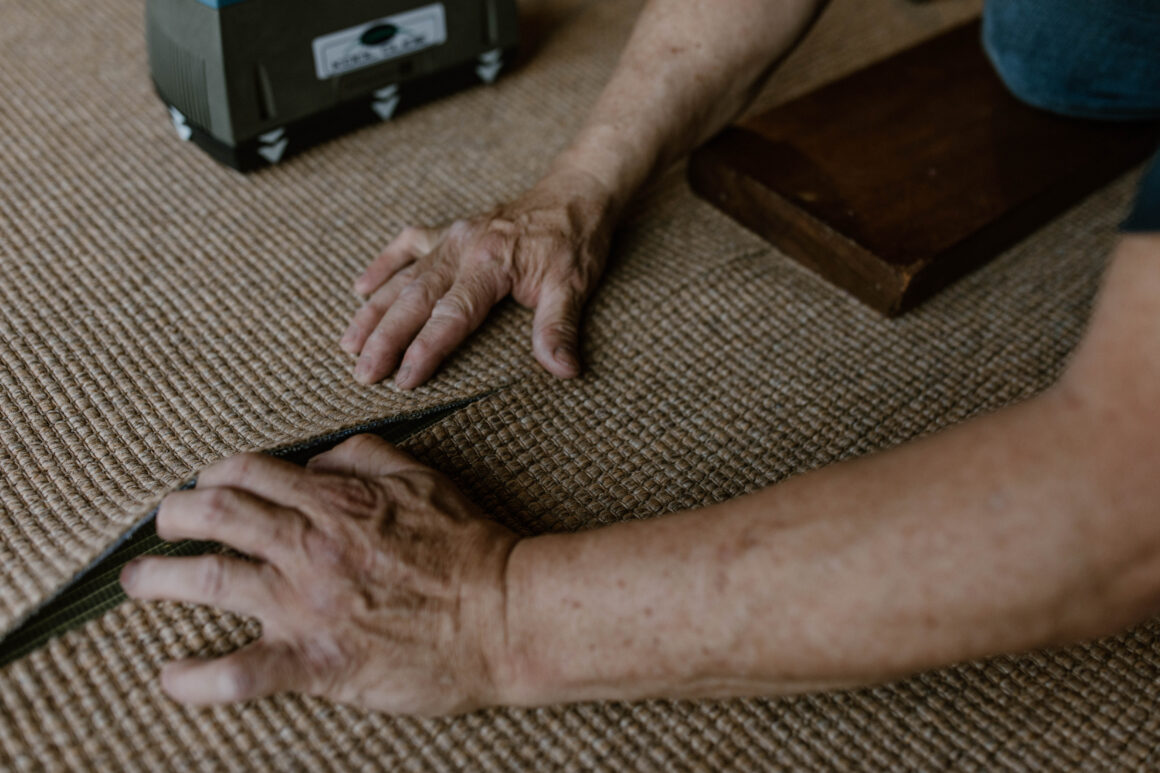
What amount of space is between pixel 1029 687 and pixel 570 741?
14.4 inches

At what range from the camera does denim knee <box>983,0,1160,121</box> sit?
1156 millimetres

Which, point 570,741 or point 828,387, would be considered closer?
point 570,741

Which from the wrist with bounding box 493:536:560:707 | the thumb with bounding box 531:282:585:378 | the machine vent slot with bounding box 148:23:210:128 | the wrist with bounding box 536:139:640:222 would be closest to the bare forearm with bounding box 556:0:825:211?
the wrist with bounding box 536:139:640:222

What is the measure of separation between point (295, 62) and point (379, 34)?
126 millimetres

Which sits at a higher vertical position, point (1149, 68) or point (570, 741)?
point (1149, 68)

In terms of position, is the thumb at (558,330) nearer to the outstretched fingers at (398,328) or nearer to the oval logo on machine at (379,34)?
the outstretched fingers at (398,328)

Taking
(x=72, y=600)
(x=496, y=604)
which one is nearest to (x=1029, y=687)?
(x=496, y=604)

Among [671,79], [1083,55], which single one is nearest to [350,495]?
[671,79]

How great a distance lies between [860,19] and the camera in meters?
1.61

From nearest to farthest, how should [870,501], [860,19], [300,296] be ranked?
1. [870,501]
2. [300,296]
3. [860,19]

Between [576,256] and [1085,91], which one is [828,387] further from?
[1085,91]

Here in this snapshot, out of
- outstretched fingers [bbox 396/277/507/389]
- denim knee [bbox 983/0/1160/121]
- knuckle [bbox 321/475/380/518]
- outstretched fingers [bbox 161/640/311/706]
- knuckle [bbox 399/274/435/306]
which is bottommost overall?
outstretched fingers [bbox 161/640/311/706]

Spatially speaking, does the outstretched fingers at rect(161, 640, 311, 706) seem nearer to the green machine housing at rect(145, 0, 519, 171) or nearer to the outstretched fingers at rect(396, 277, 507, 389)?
the outstretched fingers at rect(396, 277, 507, 389)

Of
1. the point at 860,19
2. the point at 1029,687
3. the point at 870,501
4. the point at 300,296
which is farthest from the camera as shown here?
the point at 860,19
